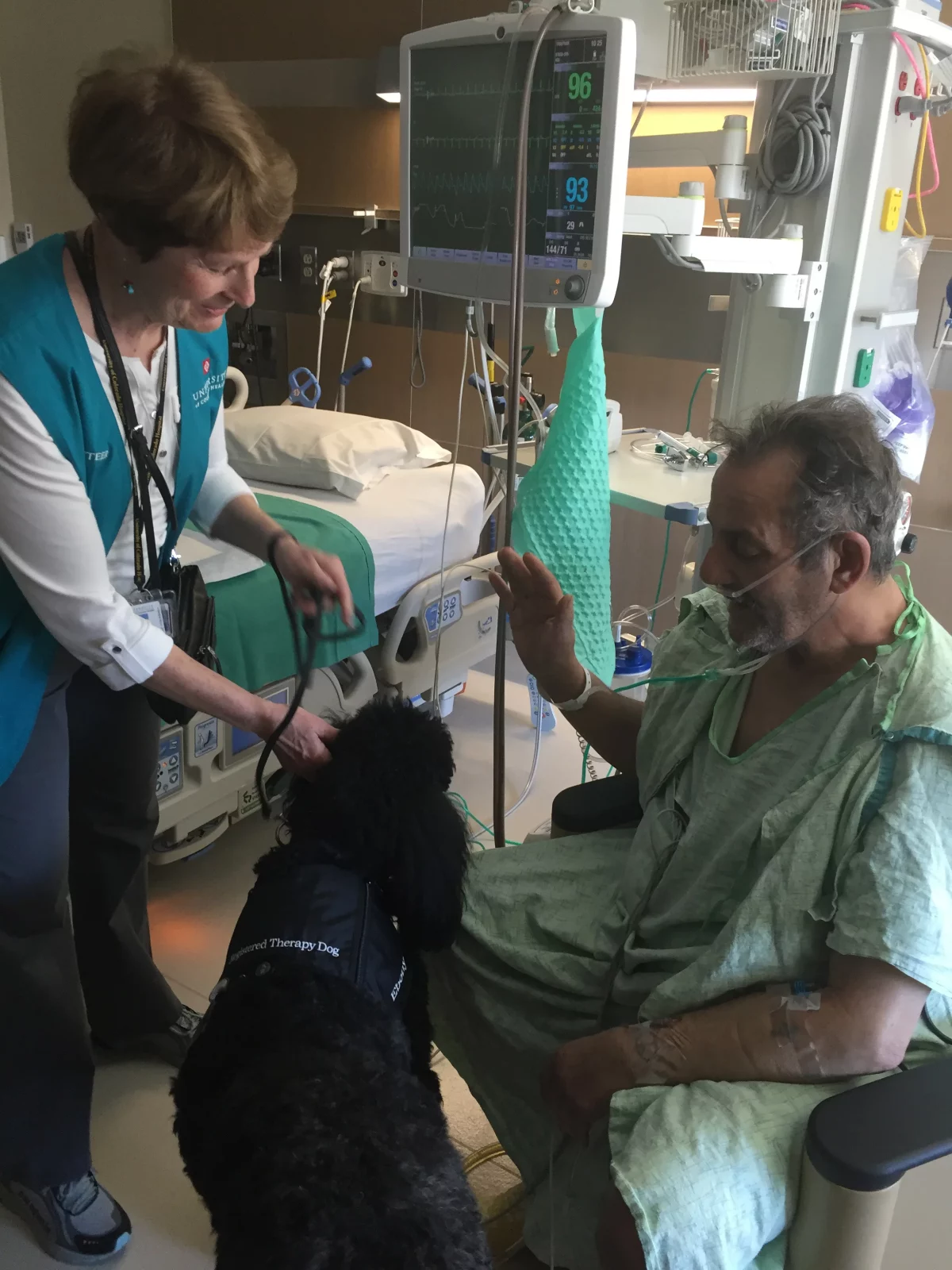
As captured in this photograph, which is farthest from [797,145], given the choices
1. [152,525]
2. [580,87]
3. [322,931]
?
[322,931]

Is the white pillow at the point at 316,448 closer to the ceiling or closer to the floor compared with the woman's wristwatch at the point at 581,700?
closer to the ceiling

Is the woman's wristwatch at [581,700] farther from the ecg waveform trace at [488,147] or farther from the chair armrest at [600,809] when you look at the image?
the ecg waveform trace at [488,147]

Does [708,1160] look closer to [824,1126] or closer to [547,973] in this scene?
[824,1126]

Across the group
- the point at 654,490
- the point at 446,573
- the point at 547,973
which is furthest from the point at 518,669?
the point at 547,973

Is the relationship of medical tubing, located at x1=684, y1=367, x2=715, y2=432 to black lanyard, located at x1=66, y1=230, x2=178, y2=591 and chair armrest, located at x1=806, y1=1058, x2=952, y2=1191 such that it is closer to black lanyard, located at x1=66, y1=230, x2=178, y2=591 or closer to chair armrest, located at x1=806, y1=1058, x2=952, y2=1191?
black lanyard, located at x1=66, y1=230, x2=178, y2=591

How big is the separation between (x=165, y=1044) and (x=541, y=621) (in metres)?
1.00

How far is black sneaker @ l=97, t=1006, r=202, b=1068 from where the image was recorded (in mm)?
1693

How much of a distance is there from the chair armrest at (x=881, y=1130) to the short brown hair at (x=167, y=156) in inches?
40.7

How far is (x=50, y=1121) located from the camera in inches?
53.1

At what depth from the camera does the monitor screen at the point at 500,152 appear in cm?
124

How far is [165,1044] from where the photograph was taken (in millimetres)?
1696

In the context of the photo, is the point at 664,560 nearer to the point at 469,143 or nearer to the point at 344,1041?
the point at 469,143

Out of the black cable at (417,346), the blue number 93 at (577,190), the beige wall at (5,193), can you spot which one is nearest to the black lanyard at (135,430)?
the blue number 93 at (577,190)

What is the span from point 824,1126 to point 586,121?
3.74 ft
